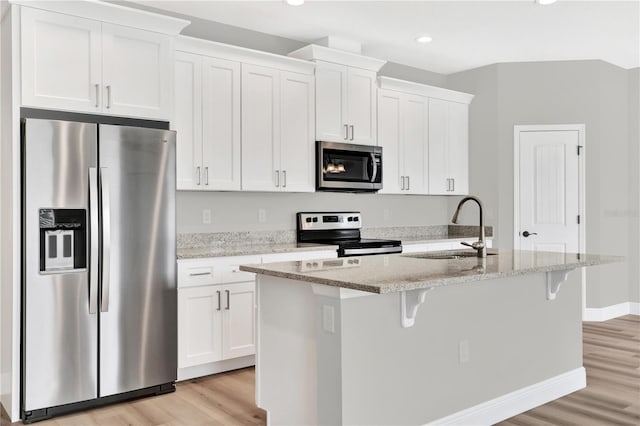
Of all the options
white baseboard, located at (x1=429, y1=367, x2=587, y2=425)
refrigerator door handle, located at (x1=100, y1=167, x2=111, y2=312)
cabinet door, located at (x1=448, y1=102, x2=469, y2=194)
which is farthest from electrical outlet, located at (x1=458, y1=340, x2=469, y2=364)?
cabinet door, located at (x1=448, y1=102, x2=469, y2=194)

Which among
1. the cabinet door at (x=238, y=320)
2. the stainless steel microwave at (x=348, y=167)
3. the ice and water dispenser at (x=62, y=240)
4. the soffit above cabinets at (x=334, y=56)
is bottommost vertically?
the cabinet door at (x=238, y=320)

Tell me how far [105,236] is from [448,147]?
12.5ft

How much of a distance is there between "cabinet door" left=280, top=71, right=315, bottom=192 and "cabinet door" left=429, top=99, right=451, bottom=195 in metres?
1.57

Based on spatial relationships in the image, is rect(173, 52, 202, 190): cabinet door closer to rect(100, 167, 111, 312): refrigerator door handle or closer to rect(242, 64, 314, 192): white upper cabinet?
rect(242, 64, 314, 192): white upper cabinet

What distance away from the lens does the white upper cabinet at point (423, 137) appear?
5309 millimetres

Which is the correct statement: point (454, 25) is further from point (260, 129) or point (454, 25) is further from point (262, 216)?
point (262, 216)

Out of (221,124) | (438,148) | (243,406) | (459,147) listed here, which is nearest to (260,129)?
(221,124)

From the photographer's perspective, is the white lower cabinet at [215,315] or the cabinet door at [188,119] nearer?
the white lower cabinet at [215,315]

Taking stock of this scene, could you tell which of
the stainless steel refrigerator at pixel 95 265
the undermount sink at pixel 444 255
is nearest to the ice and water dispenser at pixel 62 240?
the stainless steel refrigerator at pixel 95 265

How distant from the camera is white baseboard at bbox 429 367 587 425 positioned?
9.49 feet

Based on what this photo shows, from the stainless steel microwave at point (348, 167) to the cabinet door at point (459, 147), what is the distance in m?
1.14

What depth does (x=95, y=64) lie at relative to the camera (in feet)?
11.1

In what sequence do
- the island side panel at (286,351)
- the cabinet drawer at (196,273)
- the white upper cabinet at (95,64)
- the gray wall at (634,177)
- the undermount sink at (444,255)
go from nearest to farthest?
1. the island side panel at (286,351)
2. the white upper cabinet at (95,64)
3. the undermount sink at (444,255)
4. the cabinet drawer at (196,273)
5. the gray wall at (634,177)

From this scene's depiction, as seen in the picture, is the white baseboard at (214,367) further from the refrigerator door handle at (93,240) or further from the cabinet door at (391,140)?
the cabinet door at (391,140)
